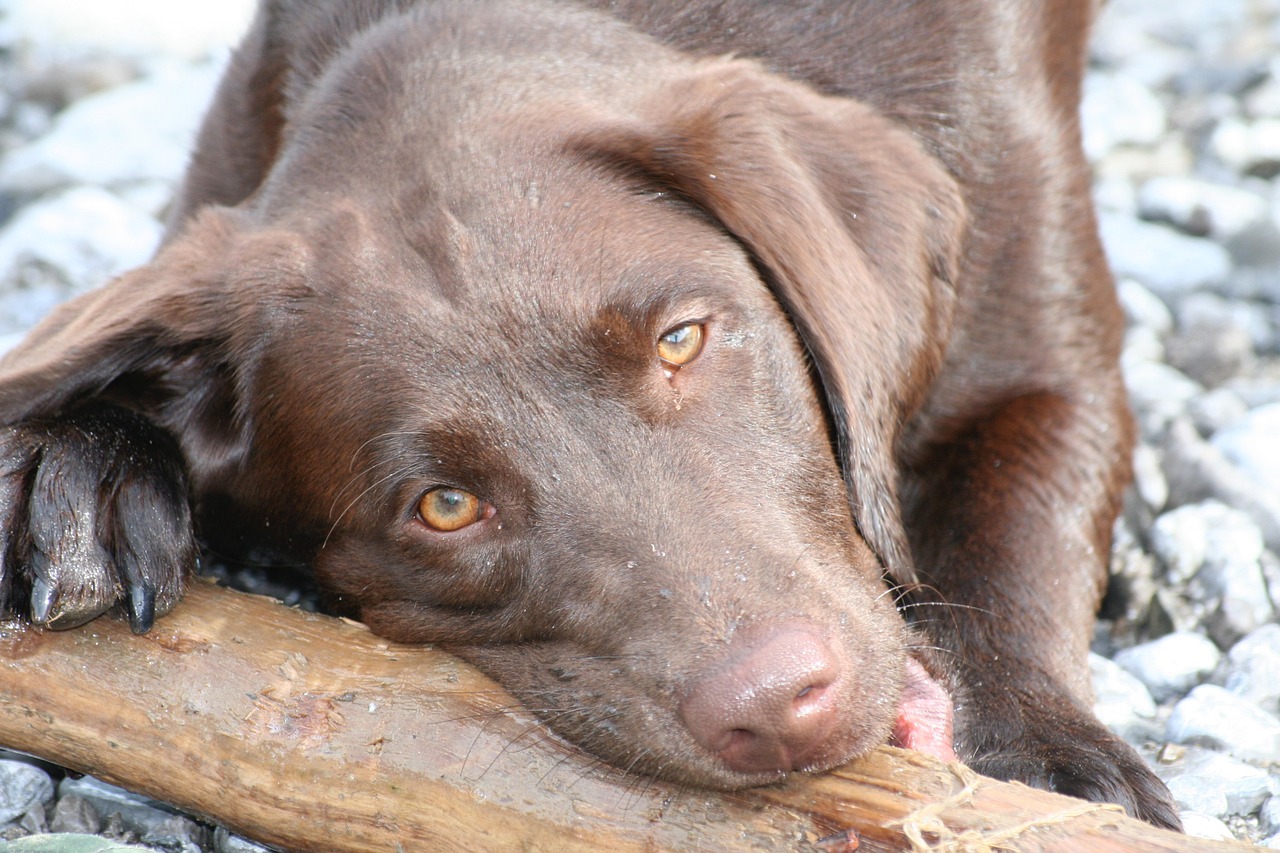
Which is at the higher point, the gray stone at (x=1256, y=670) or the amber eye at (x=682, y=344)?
the amber eye at (x=682, y=344)

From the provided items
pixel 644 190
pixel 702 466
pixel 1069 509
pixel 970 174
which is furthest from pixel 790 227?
pixel 1069 509

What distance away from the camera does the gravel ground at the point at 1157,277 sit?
126 inches

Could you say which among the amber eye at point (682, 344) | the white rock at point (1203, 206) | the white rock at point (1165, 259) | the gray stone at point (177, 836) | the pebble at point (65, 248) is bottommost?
the gray stone at point (177, 836)

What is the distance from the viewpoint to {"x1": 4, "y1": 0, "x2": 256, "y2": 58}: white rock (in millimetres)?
7184

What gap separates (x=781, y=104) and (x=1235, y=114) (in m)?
3.45

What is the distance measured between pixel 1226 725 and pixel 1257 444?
3.99 ft

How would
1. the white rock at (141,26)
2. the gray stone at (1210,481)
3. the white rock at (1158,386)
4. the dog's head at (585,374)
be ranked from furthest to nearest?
the white rock at (141,26) → the white rock at (1158,386) → the gray stone at (1210,481) → the dog's head at (585,374)

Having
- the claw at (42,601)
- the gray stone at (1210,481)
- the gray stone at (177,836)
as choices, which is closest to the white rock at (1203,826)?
the gray stone at (1210,481)

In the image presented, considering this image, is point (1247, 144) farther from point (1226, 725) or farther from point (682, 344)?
point (682, 344)

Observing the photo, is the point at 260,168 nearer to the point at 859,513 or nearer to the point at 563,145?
the point at 563,145

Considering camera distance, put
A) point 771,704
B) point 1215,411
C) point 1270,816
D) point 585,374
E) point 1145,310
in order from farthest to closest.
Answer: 1. point 1145,310
2. point 1215,411
3. point 1270,816
4. point 585,374
5. point 771,704

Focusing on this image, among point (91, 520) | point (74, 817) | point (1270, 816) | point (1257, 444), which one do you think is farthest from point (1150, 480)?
point (74, 817)

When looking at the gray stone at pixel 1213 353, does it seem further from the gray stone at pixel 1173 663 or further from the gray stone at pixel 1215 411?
the gray stone at pixel 1173 663

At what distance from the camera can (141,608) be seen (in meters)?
2.87
